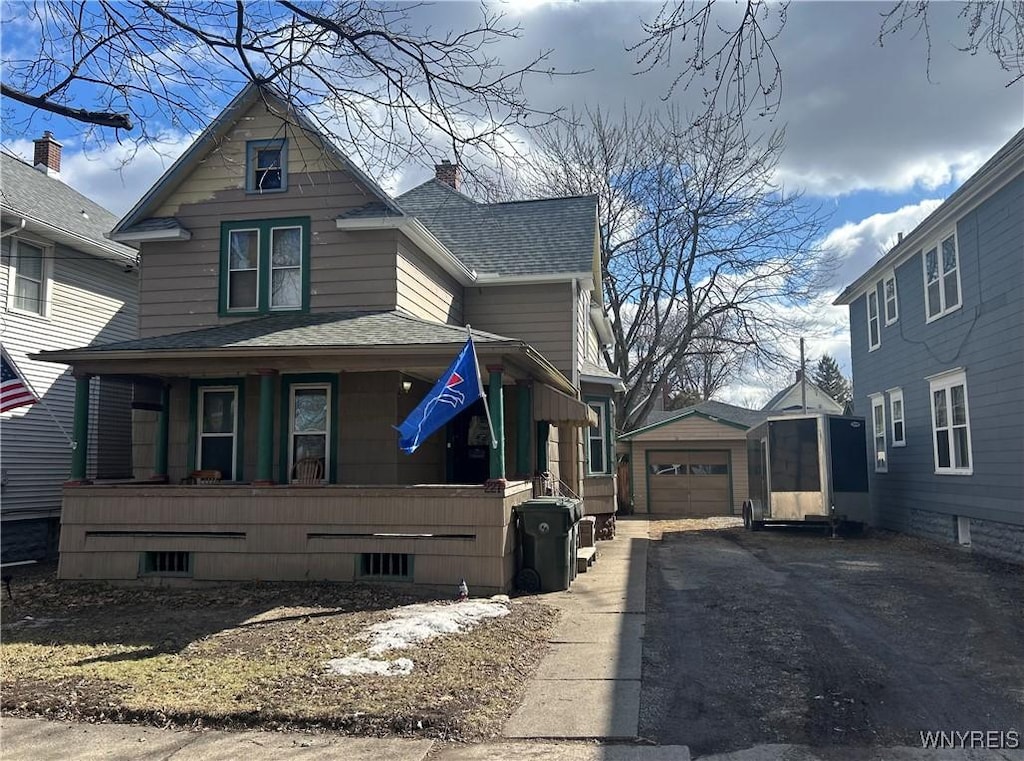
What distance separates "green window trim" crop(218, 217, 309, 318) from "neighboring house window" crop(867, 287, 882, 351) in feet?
46.0

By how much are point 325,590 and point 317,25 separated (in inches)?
266

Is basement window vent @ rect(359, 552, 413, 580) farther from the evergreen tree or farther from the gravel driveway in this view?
the evergreen tree

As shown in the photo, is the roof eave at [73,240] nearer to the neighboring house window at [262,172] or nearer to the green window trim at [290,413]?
the neighboring house window at [262,172]

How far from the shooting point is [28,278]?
14328 millimetres

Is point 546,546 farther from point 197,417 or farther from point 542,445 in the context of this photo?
point 197,417

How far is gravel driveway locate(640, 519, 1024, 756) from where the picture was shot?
17.4 feet

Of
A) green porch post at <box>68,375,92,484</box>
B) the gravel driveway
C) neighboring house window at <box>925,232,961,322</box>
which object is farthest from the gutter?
neighboring house window at <box>925,232,961,322</box>

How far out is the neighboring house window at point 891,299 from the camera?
17984mm

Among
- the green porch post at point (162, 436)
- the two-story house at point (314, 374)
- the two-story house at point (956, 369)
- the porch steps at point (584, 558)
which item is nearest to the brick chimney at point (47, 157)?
the two-story house at point (314, 374)

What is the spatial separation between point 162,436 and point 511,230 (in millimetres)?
8339

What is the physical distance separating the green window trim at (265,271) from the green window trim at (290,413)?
131 cm

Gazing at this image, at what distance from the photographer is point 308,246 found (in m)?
13.0

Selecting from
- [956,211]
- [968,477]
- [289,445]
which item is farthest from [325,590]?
[956,211]

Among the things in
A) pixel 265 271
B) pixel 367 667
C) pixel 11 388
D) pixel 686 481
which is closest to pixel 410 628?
pixel 367 667
